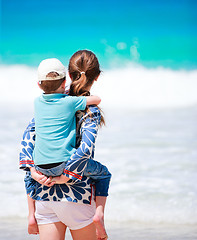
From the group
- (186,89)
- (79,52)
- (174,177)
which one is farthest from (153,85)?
(79,52)

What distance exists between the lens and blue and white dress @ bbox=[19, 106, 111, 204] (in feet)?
4.11

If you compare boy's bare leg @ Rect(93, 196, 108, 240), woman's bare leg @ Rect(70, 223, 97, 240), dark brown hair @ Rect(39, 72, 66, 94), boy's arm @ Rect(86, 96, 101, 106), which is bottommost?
woman's bare leg @ Rect(70, 223, 97, 240)

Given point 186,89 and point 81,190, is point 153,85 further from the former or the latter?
point 81,190

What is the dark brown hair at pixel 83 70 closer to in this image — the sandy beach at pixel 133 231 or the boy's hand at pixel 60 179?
the boy's hand at pixel 60 179

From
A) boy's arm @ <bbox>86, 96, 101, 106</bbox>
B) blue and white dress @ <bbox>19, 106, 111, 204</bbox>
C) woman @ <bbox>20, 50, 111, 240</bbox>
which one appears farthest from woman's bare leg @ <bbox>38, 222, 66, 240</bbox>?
boy's arm @ <bbox>86, 96, 101, 106</bbox>

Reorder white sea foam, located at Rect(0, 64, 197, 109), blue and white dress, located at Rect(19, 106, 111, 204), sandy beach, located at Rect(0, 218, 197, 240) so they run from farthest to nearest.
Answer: white sea foam, located at Rect(0, 64, 197, 109)
sandy beach, located at Rect(0, 218, 197, 240)
blue and white dress, located at Rect(19, 106, 111, 204)

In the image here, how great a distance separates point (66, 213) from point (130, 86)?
49.4ft

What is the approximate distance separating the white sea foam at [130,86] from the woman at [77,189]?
11030 millimetres

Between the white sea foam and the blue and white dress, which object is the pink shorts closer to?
the blue and white dress

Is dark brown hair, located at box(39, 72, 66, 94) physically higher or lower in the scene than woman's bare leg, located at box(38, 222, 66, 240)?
higher

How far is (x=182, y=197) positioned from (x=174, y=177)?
630mm

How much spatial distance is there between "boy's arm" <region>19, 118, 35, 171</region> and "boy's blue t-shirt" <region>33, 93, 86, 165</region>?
5 centimetres

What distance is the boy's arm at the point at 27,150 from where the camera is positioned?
135cm

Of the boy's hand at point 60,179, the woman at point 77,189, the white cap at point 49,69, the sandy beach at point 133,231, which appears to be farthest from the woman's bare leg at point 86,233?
the sandy beach at point 133,231
